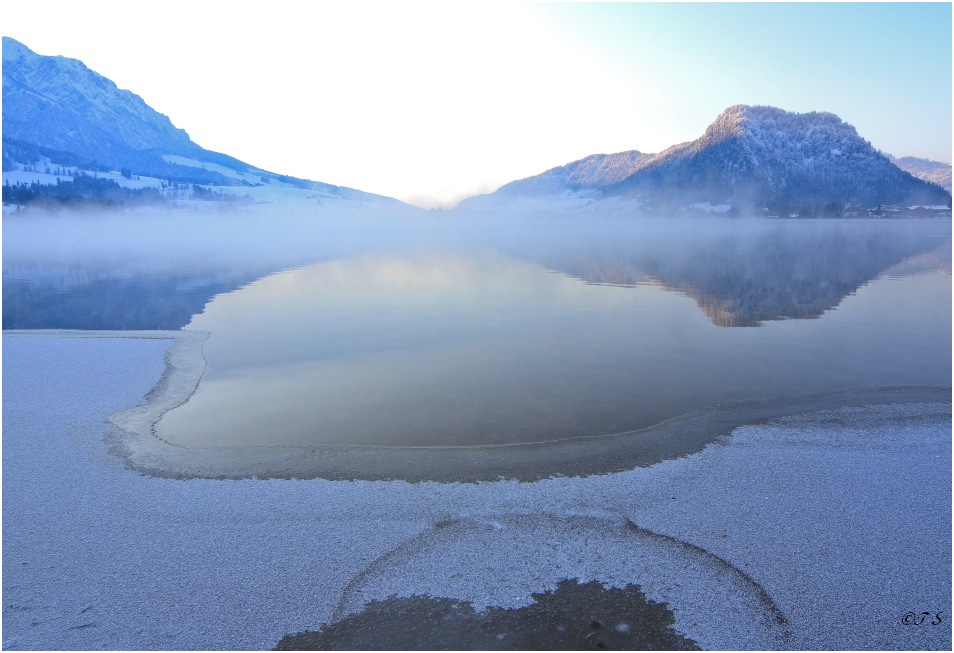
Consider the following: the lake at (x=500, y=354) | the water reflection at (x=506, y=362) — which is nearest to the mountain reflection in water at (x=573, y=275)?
the lake at (x=500, y=354)

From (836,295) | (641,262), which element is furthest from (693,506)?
(641,262)

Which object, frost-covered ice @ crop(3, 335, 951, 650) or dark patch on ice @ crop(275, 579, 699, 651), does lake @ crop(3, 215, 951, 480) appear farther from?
dark patch on ice @ crop(275, 579, 699, 651)

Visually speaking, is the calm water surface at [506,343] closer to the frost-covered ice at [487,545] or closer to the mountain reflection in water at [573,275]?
the mountain reflection in water at [573,275]

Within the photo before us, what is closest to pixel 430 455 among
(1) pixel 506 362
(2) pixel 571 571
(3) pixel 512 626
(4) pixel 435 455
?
(4) pixel 435 455

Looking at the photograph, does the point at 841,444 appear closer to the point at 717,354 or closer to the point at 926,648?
the point at 926,648

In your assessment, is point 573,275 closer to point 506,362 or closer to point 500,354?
point 500,354

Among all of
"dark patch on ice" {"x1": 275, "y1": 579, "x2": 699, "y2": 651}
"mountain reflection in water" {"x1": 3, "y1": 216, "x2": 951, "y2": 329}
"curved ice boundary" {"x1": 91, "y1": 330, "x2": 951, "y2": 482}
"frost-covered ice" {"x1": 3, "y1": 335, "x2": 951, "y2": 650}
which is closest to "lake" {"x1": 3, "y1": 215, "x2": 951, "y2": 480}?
"curved ice boundary" {"x1": 91, "y1": 330, "x2": 951, "y2": 482}
